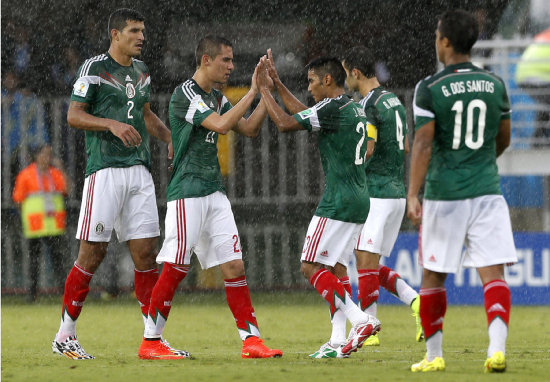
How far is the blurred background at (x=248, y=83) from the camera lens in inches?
619

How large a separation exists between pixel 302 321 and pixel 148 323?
14.5 ft

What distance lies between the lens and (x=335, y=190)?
843 centimetres

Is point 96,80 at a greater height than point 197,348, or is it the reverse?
point 96,80

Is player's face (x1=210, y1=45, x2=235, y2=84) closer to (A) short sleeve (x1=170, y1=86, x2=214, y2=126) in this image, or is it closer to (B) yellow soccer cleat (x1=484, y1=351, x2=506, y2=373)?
(A) short sleeve (x1=170, y1=86, x2=214, y2=126)

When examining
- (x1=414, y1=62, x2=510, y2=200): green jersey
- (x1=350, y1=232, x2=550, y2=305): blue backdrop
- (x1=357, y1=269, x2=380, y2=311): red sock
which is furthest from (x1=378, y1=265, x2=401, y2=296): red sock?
(x1=350, y1=232, x2=550, y2=305): blue backdrop

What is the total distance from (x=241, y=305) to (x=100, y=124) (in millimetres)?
1590

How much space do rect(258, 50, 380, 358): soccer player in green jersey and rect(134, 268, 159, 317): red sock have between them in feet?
3.76

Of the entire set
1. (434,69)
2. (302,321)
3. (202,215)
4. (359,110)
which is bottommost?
(302,321)

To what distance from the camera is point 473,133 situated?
7113 millimetres

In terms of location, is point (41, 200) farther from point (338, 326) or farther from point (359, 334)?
point (359, 334)

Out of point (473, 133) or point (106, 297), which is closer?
point (473, 133)

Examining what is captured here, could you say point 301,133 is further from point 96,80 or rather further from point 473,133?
point 473,133

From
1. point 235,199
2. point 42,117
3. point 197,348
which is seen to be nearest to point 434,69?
point 235,199

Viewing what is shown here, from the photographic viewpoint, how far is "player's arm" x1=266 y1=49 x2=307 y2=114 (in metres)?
8.32
